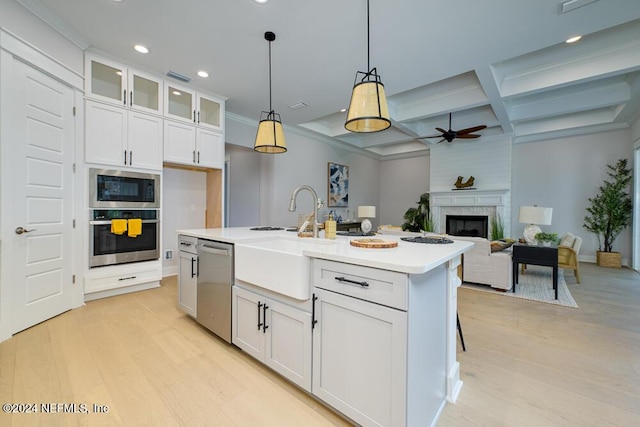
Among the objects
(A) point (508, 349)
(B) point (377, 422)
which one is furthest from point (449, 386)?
(A) point (508, 349)

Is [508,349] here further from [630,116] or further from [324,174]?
[630,116]

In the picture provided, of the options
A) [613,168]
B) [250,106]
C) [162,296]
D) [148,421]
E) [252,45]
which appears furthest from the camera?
Answer: [613,168]

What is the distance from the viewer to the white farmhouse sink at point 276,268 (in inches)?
60.4

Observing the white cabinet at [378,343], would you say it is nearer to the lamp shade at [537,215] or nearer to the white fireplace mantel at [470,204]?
the lamp shade at [537,215]

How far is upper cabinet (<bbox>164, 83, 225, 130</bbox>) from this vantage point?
370cm

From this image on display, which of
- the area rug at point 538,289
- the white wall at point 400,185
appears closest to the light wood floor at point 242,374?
the area rug at point 538,289

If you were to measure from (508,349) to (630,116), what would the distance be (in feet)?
18.8

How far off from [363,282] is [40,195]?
3.13m

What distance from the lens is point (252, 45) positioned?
284cm

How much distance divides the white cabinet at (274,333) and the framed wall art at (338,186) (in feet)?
15.9

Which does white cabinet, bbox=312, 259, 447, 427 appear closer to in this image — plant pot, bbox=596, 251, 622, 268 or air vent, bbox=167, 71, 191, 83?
air vent, bbox=167, 71, 191, 83

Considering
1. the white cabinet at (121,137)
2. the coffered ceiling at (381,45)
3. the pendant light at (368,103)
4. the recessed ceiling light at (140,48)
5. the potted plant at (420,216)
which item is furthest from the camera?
the potted plant at (420,216)

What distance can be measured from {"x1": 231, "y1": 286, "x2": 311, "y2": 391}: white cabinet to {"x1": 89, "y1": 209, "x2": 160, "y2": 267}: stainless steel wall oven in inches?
84.0

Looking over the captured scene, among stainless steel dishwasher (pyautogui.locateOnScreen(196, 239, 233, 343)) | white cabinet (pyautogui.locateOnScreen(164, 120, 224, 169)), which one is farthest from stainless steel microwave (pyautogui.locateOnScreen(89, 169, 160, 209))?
stainless steel dishwasher (pyautogui.locateOnScreen(196, 239, 233, 343))
